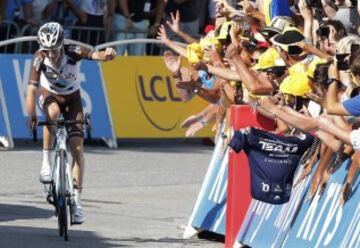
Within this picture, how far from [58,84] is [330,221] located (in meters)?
4.40

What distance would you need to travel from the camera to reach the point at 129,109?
827 inches

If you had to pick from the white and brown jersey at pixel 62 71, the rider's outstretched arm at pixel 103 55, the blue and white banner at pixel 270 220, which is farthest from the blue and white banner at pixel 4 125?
the blue and white banner at pixel 270 220

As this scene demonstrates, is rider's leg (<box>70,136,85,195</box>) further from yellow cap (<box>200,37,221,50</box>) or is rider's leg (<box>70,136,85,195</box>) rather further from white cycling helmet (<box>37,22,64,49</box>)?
yellow cap (<box>200,37,221,50</box>)

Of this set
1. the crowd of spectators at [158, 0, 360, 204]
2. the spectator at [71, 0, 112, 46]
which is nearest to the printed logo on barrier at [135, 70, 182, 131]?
the spectator at [71, 0, 112, 46]

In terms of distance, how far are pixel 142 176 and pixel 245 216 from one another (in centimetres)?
615

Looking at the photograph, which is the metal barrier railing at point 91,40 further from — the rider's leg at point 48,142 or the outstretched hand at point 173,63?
Result: the outstretched hand at point 173,63

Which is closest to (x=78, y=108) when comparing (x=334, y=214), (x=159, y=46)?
(x=334, y=214)

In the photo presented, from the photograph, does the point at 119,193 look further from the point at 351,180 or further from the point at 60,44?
the point at 351,180

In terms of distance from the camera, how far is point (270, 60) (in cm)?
1184

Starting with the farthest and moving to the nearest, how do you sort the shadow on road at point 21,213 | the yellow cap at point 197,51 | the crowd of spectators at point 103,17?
the crowd of spectators at point 103,17 → the shadow on road at point 21,213 → the yellow cap at point 197,51

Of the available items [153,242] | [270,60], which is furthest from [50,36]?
[270,60]

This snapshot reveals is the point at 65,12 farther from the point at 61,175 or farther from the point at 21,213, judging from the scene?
the point at 61,175

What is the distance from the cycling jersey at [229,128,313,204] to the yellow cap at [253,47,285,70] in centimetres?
74

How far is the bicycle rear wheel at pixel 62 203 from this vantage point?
12.6 meters
